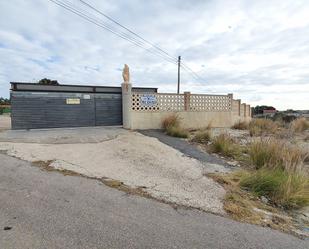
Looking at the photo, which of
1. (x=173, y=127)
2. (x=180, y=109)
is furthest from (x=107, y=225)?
(x=180, y=109)

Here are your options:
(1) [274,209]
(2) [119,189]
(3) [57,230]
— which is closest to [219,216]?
(1) [274,209]

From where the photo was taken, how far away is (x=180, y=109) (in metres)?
14.4

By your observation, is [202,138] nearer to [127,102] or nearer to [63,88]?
[127,102]

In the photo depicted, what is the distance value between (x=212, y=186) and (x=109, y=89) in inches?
379

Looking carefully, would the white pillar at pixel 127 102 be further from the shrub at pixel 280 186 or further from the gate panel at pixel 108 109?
the shrub at pixel 280 186

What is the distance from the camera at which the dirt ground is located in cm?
457

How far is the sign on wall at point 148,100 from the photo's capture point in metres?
13.1

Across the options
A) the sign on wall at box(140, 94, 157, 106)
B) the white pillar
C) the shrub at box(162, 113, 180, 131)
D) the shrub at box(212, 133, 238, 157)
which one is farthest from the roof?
the shrub at box(212, 133, 238, 157)

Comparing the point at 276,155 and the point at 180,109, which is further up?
the point at 180,109

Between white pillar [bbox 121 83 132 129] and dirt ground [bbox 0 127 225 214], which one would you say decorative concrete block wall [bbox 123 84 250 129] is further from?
dirt ground [bbox 0 127 225 214]

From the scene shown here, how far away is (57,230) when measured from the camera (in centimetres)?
305

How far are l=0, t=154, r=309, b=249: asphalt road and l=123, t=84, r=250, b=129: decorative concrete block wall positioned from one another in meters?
8.53

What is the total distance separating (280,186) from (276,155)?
5.11 feet

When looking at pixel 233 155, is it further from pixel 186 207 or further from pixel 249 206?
pixel 186 207
